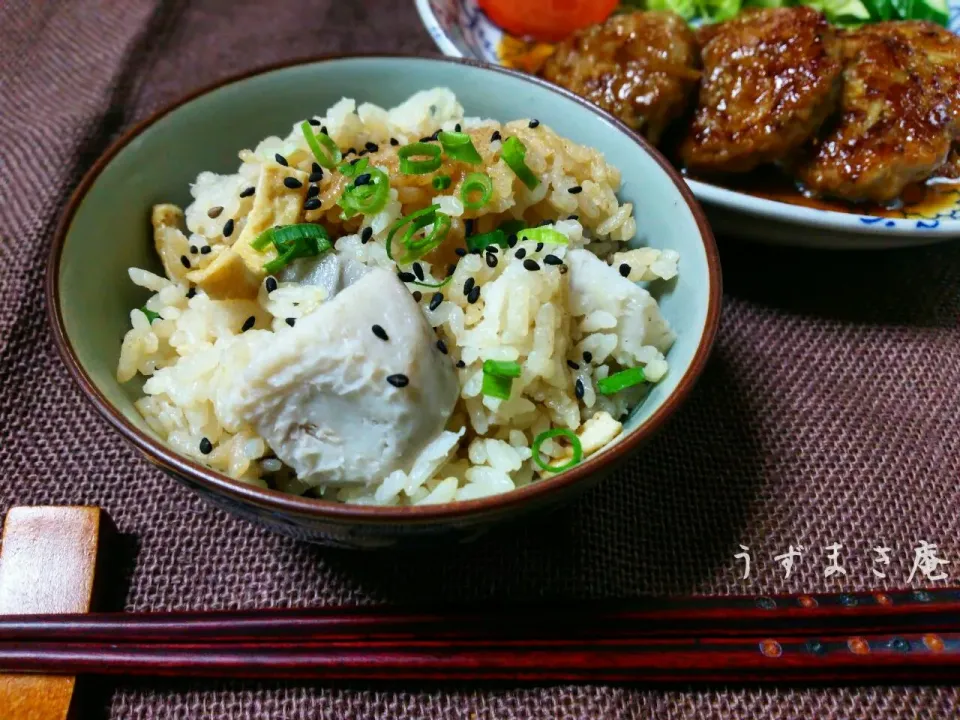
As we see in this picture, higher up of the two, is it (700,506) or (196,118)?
(196,118)

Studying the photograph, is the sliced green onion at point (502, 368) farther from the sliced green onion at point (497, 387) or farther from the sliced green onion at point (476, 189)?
the sliced green onion at point (476, 189)

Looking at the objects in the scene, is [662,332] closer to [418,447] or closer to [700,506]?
[700,506]

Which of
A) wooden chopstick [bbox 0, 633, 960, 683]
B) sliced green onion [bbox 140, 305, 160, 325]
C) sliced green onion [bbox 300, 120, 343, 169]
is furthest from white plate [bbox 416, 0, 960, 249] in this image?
sliced green onion [bbox 140, 305, 160, 325]

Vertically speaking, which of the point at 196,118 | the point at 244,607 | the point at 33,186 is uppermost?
the point at 196,118

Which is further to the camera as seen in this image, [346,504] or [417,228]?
[417,228]

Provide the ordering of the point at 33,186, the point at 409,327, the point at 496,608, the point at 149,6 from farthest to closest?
the point at 149,6
the point at 33,186
the point at 496,608
the point at 409,327

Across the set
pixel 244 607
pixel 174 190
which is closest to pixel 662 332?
pixel 244 607

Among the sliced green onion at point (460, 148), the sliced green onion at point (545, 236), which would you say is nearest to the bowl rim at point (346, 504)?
the sliced green onion at point (545, 236)

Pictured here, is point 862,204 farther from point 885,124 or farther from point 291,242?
point 291,242

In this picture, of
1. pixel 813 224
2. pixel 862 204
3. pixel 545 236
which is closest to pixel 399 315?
pixel 545 236
